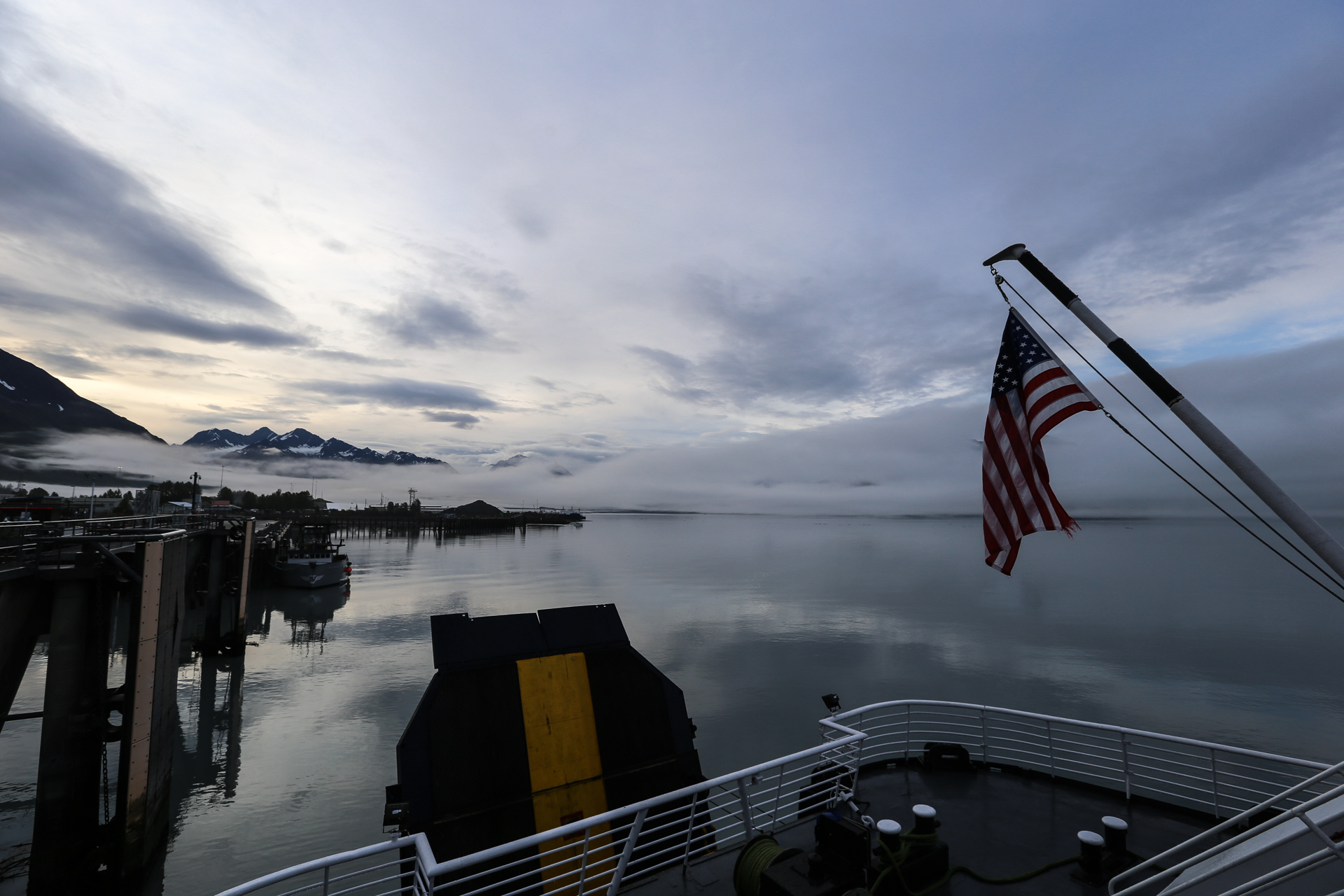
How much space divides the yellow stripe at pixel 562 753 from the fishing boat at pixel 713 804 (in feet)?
0.08

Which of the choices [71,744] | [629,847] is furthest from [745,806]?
[71,744]

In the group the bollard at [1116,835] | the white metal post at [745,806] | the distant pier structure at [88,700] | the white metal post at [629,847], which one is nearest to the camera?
the white metal post at [629,847]

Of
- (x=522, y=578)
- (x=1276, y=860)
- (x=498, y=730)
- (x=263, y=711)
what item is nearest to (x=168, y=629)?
(x=263, y=711)

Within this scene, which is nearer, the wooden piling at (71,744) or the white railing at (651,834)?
the white railing at (651,834)

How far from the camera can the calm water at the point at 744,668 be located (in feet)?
55.1

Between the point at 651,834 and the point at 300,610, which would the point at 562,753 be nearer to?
the point at 651,834

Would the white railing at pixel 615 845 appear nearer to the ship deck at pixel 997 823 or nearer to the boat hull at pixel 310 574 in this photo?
the ship deck at pixel 997 823

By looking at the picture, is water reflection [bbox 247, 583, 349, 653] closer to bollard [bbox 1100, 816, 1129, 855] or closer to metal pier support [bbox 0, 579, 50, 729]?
metal pier support [bbox 0, 579, 50, 729]

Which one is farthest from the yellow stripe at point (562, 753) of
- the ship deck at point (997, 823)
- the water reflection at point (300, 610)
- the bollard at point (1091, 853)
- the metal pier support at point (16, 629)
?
the water reflection at point (300, 610)

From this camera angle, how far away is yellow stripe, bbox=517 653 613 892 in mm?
8250

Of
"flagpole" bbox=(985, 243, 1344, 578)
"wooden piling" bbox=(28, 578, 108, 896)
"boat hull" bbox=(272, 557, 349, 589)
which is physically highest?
"flagpole" bbox=(985, 243, 1344, 578)

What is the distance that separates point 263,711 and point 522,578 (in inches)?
1812

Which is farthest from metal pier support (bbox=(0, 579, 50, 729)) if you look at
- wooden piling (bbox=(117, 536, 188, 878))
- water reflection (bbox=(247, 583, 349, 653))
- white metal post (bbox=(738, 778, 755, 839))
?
water reflection (bbox=(247, 583, 349, 653))

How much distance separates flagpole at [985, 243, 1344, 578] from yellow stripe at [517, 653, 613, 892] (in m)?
8.50
